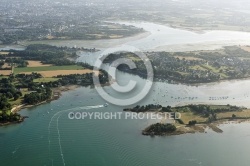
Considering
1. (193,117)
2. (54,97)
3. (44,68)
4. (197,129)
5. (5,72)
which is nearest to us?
(197,129)

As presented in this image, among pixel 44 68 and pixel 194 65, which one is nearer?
pixel 44 68

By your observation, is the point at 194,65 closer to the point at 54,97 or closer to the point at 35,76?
the point at 35,76

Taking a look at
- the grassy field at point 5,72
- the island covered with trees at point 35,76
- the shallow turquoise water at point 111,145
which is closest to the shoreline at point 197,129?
the shallow turquoise water at point 111,145

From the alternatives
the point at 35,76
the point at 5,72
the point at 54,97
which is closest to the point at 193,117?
the point at 54,97

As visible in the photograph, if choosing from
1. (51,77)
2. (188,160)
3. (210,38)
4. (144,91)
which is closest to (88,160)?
(188,160)

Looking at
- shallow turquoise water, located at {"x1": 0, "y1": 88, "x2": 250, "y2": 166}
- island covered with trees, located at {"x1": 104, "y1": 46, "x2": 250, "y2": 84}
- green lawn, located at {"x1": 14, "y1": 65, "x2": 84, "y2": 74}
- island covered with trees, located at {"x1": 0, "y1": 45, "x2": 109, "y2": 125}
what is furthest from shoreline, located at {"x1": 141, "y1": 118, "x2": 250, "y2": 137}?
green lawn, located at {"x1": 14, "y1": 65, "x2": 84, "y2": 74}

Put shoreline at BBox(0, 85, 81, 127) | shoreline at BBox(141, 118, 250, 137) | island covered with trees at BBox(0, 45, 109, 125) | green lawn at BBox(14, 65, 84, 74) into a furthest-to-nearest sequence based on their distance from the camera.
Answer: green lawn at BBox(14, 65, 84, 74), island covered with trees at BBox(0, 45, 109, 125), shoreline at BBox(0, 85, 81, 127), shoreline at BBox(141, 118, 250, 137)

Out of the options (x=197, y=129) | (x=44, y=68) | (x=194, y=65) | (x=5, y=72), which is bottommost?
(x=197, y=129)

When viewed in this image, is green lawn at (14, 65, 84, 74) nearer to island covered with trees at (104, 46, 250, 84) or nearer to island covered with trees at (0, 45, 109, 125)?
island covered with trees at (0, 45, 109, 125)
